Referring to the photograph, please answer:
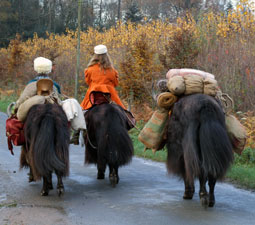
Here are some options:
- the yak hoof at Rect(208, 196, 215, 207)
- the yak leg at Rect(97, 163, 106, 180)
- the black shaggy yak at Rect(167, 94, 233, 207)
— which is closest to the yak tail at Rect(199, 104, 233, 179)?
the black shaggy yak at Rect(167, 94, 233, 207)

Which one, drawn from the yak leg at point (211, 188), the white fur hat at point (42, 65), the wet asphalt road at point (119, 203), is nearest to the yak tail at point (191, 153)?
the yak leg at point (211, 188)

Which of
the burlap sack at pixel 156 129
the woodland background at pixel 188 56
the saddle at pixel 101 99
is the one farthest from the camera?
the woodland background at pixel 188 56

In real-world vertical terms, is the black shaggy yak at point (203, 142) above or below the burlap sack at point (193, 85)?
below

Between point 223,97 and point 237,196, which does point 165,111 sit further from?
point 237,196

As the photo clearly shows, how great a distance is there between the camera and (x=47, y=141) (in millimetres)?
6492

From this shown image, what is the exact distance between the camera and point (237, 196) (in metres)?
6.89

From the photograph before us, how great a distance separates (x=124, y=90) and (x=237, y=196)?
999cm

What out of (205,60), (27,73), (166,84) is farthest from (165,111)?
(27,73)

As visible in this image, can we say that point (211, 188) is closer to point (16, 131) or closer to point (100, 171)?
point (100, 171)

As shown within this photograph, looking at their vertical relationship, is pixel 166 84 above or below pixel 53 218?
above

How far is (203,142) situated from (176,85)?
1052 mm

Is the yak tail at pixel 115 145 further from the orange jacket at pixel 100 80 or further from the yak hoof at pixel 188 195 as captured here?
the yak hoof at pixel 188 195

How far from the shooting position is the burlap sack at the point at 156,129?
6.80 metres

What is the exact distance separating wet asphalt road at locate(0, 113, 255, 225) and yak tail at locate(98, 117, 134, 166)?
0.49 metres
